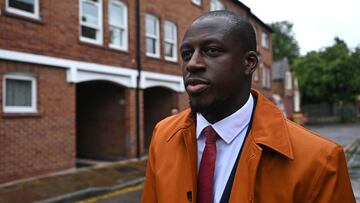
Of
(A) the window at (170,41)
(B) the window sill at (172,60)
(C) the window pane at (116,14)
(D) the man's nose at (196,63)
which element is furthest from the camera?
(A) the window at (170,41)

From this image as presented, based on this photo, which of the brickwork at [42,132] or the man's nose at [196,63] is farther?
the brickwork at [42,132]

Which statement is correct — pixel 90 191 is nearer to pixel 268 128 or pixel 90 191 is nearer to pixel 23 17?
pixel 23 17

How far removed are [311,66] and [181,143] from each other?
3992 cm

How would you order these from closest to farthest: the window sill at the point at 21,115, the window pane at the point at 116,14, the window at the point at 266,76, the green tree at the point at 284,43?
the window sill at the point at 21,115 < the window pane at the point at 116,14 < the window at the point at 266,76 < the green tree at the point at 284,43

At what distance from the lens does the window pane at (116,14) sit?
12.7 m

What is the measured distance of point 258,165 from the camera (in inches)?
56.2

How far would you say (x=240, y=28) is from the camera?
4.92 feet

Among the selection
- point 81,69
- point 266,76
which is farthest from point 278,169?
point 266,76

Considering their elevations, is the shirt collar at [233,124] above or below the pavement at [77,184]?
above

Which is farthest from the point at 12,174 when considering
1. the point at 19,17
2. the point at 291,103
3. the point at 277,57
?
the point at 277,57

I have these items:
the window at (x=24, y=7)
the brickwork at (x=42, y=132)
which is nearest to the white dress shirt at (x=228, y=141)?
the brickwork at (x=42, y=132)

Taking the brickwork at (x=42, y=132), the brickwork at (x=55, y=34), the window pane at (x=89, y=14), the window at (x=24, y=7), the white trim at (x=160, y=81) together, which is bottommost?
the brickwork at (x=42, y=132)

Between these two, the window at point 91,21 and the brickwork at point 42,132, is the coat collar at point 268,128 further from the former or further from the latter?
the window at point 91,21

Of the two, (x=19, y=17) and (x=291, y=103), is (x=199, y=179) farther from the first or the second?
(x=291, y=103)
